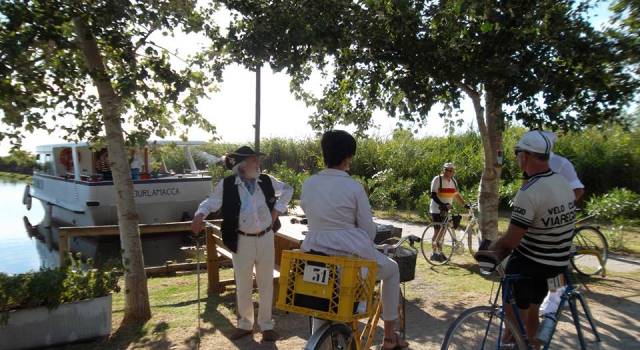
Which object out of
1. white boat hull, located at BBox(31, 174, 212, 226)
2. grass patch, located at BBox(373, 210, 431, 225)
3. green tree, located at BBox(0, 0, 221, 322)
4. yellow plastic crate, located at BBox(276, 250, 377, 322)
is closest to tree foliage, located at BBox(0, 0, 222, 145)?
green tree, located at BBox(0, 0, 221, 322)

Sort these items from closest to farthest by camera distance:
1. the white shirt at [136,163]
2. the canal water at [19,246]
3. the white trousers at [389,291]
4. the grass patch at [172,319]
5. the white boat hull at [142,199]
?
the white trousers at [389,291] < the grass patch at [172,319] < the white boat hull at [142,199] < the canal water at [19,246] < the white shirt at [136,163]

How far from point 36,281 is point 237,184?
2023mm

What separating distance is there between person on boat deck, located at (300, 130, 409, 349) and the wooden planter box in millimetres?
2596

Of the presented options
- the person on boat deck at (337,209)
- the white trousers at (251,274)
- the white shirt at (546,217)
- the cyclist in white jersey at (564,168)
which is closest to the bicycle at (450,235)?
the cyclist in white jersey at (564,168)

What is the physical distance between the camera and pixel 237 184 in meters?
5.15

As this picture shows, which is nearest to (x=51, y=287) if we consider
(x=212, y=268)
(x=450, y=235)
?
(x=212, y=268)

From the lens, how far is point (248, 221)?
509 centimetres

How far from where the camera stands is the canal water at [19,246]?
12140mm

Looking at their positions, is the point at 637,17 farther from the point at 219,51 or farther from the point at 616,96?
the point at 219,51

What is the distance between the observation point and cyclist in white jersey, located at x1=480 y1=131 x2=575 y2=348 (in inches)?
137

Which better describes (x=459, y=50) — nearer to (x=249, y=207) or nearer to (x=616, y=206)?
(x=249, y=207)

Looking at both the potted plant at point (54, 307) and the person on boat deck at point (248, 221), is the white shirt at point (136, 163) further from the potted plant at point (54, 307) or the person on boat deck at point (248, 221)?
the person on boat deck at point (248, 221)

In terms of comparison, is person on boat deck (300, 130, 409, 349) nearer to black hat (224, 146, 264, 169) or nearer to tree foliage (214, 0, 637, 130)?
black hat (224, 146, 264, 169)

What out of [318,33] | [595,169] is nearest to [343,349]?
[318,33]
